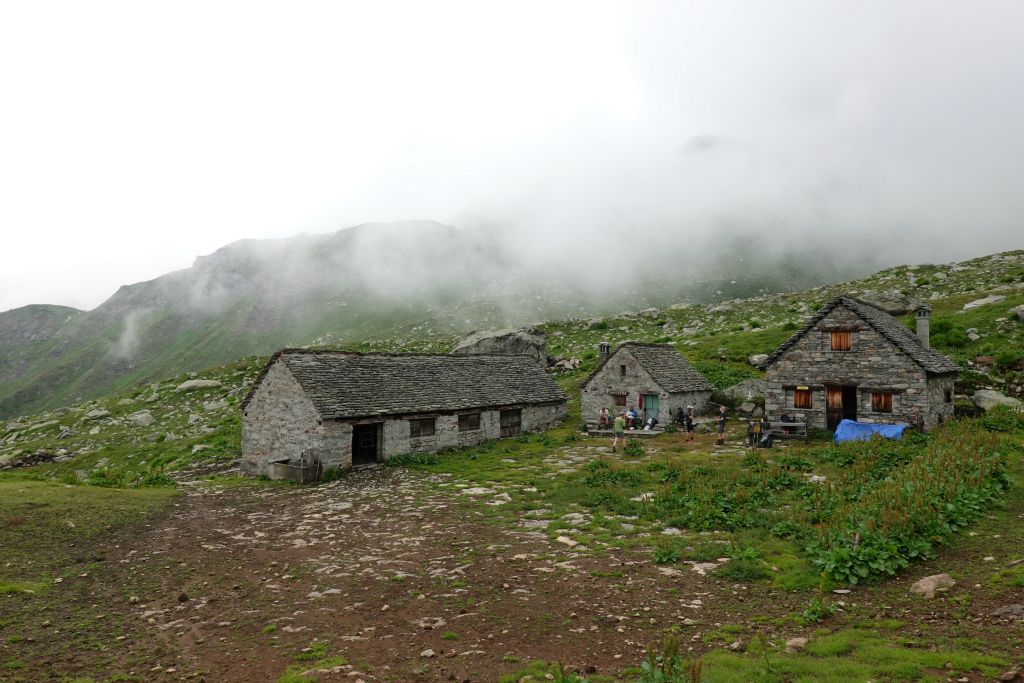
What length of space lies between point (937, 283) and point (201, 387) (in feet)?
284

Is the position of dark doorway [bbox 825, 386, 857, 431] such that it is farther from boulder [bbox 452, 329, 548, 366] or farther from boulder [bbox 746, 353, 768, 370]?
boulder [bbox 452, 329, 548, 366]

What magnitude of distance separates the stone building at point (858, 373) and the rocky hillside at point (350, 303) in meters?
80.3

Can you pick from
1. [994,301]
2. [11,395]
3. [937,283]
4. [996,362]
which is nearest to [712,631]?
[996,362]

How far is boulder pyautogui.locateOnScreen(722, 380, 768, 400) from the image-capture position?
4018 cm

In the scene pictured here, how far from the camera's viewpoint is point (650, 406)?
129ft

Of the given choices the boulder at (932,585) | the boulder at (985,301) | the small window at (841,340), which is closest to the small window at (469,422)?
the small window at (841,340)

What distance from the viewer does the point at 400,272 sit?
565ft

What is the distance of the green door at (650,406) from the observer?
39000 mm

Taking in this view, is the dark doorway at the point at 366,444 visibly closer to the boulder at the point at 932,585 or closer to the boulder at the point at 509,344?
the boulder at the point at 932,585

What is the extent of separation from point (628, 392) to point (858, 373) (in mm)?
14320

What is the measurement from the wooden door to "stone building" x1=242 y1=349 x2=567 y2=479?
63.8 ft

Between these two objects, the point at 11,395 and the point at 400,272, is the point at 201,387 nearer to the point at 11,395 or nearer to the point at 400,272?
the point at 400,272

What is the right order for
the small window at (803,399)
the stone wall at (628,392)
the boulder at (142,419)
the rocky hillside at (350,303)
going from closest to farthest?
the small window at (803,399)
the stone wall at (628,392)
the boulder at (142,419)
the rocky hillside at (350,303)

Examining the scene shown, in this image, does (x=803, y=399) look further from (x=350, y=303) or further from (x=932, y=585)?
(x=350, y=303)
